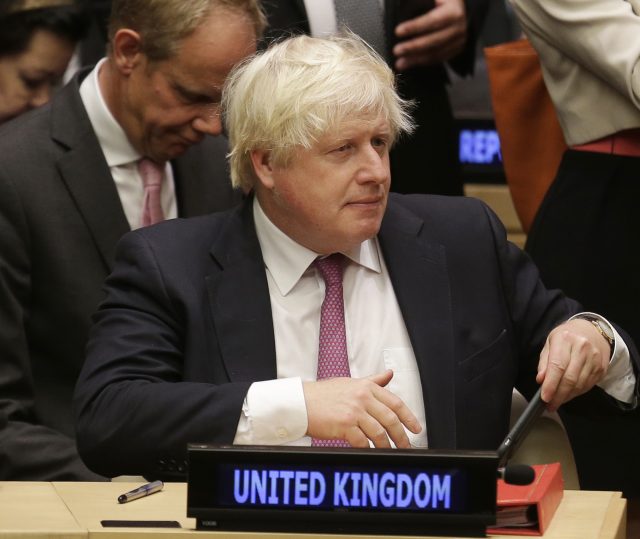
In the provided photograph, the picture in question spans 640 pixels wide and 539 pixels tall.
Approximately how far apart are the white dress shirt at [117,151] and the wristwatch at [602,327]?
4.10 ft

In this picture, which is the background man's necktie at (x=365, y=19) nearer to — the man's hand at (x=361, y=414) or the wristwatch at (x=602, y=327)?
the wristwatch at (x=602, y=327)

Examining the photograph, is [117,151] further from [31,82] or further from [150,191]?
[31,82]

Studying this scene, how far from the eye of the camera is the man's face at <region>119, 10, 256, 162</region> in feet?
11.7

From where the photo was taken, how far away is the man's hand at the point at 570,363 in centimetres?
271

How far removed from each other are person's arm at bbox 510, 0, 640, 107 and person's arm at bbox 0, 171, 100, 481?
1270 millimetres

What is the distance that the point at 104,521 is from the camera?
2.25 m

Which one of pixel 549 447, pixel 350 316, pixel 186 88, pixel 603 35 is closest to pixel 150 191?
pixel 186 88

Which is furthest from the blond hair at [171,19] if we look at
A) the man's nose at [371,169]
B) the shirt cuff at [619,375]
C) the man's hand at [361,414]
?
the man's hand at [361,414]

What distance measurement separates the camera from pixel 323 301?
9.83 feet

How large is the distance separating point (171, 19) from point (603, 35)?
100cm

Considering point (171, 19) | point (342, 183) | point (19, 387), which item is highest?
point (171, 19)

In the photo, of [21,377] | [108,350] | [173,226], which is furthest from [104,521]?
[21,377]

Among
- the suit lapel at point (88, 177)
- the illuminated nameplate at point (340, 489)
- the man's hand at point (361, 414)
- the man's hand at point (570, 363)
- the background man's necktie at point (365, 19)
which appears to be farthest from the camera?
the background man's necktie at point (365, 19)

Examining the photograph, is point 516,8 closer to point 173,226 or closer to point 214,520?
point 173,226
